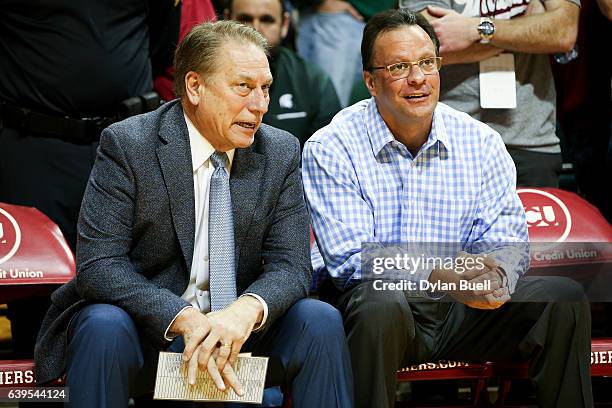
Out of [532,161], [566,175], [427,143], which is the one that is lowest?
[566,175]

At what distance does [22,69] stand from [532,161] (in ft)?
6.62

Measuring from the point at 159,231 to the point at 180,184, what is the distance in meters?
0.16

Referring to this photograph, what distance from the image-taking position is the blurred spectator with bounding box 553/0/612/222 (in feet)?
15.9

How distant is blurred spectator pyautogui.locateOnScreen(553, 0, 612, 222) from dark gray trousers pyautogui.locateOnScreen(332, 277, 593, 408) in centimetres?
133

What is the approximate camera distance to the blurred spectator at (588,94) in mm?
4832

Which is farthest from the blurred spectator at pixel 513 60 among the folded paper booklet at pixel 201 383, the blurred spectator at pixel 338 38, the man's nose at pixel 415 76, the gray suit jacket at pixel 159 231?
the folded paper booklet at pixel 201 383

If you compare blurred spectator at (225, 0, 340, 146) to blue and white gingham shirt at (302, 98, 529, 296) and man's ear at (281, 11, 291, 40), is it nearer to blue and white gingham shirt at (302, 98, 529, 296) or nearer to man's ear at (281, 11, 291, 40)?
man's ear at (281, 11, 291, 40)

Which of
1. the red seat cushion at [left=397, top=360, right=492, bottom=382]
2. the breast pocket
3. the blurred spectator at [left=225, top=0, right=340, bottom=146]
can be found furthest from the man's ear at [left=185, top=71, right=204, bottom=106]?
the blurred spectator at [left=225, top=0, right=340, bottom=146]

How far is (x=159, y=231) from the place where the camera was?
3391 millimetres

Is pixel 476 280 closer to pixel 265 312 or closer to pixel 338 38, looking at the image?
pixel 265 312

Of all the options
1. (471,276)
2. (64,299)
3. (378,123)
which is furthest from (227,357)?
(378,123)

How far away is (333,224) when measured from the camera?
3.70 metres

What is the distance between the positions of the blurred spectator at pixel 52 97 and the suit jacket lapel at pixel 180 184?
88 centimetres

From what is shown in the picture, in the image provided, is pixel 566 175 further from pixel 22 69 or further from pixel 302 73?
pixel 22 69
